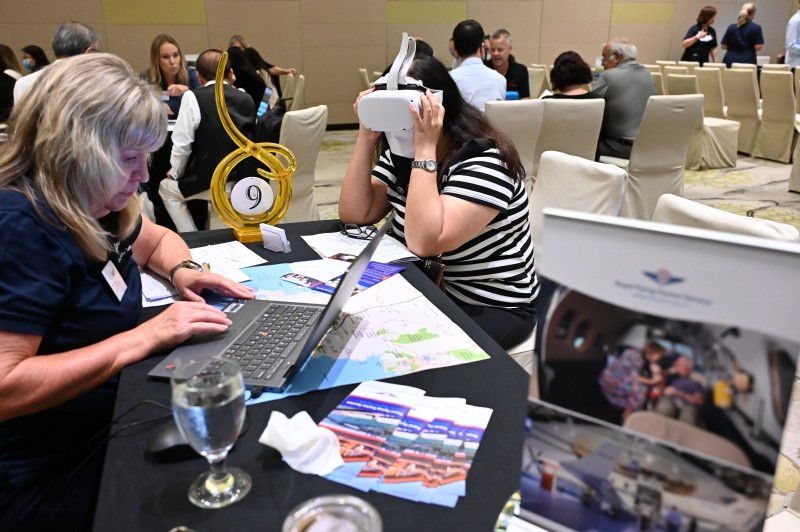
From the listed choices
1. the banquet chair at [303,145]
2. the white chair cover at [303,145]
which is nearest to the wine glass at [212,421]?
the white chair cover at [303,145]

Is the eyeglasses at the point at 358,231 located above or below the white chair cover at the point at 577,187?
below

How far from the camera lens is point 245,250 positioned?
1749 millimetres

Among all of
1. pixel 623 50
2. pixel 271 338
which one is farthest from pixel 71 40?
pixel 623 50

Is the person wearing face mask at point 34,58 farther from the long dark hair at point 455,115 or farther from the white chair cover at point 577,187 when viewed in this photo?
the white chair cover at point 577,187

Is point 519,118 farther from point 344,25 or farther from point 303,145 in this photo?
point 344,25

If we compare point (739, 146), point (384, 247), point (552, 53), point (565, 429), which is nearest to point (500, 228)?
point (384, 247)

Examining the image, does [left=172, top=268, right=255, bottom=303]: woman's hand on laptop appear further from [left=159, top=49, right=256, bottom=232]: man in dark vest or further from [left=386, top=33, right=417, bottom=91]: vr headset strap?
[left=159, top=49, right=256, bottom=232]: man in dark vest

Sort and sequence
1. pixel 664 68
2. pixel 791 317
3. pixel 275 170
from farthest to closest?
pixel 664 68, pixel 275 170, pixel 791 317

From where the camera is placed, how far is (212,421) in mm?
689

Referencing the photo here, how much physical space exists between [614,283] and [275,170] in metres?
1.51

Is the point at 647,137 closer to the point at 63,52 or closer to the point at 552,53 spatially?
the point at 63,52

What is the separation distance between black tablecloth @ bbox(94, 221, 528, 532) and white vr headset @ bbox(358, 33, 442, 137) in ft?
2.69

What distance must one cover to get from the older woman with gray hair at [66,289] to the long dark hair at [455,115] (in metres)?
0.80

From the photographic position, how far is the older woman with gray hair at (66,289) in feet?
3.28
